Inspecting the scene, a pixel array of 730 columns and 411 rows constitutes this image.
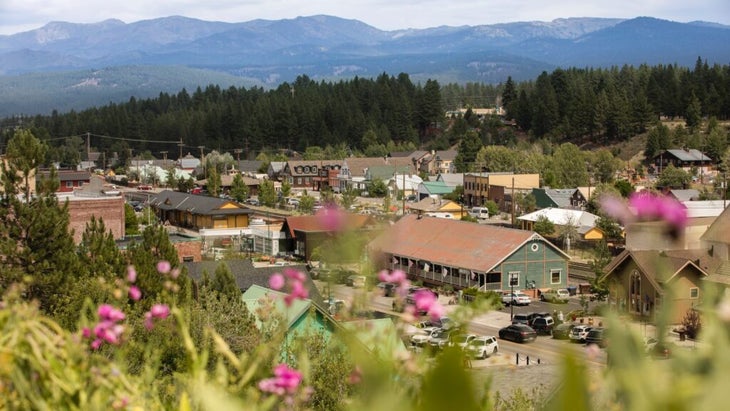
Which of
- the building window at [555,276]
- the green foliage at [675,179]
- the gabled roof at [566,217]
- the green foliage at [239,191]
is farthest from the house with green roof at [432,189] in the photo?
the building window at [555,276]

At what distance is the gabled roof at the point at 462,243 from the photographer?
20.8 metres

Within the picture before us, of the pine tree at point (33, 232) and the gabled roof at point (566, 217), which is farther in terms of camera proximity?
the gabled roof at point (566, 217)

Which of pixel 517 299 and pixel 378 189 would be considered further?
pixel 378 189

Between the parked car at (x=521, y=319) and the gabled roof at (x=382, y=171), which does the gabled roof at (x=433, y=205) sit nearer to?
the gabled roof at (x=382, y=171)

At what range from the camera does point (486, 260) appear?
20734 millimetres

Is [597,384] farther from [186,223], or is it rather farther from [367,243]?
[186,223]

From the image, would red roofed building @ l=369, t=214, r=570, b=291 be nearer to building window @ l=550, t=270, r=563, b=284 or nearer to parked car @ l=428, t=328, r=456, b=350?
building window @ l=550, t=270, r=563, b=284

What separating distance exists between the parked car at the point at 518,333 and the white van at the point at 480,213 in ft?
59.5

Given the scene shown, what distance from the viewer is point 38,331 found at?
5.44 ft

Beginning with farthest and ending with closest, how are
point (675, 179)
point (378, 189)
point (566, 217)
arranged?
point (378, 189) → point (675, 179) → point (566, 217)

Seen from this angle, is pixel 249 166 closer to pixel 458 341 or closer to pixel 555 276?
pixel 555 276

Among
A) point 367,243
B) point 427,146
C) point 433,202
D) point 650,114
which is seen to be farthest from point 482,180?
point 367,243

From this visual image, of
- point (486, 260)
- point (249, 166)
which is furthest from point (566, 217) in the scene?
point (249, 166)

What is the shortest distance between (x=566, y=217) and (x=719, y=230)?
10440 millimetres
